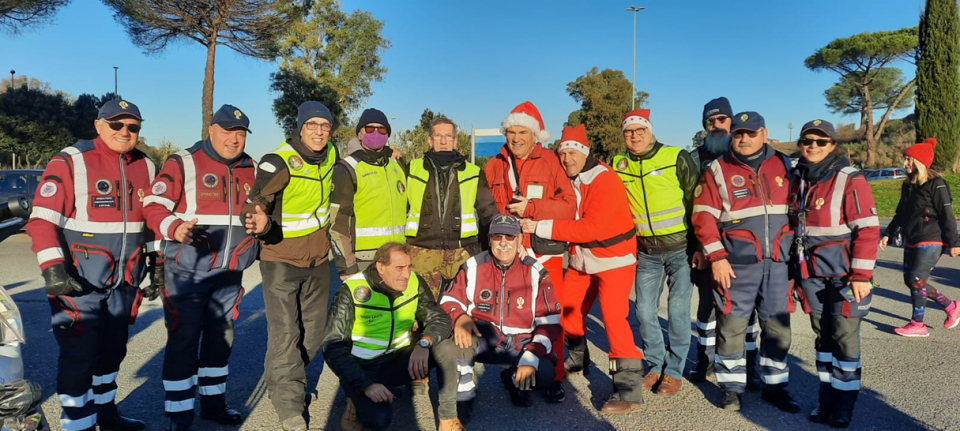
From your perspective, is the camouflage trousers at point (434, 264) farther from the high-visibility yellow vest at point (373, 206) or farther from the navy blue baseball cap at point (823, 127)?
the navy blue baseball cap at point (823, 127)

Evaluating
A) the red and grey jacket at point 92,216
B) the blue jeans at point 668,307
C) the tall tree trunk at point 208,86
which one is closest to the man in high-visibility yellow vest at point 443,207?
the blue jeans at point 668,307

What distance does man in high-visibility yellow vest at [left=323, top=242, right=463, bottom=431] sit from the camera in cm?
340

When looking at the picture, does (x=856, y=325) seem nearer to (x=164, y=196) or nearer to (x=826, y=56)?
(x=164, y=196)

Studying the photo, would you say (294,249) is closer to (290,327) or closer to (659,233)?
(290,327)

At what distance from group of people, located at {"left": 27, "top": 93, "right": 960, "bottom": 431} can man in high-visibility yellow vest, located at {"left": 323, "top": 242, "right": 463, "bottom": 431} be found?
0.01 m

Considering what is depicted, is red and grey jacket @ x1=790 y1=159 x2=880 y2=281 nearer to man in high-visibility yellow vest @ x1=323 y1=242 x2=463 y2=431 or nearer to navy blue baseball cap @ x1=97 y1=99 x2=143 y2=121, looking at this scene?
man in high-visibility yellow vest @ x1=323 y1=242 x2=463 y2=431

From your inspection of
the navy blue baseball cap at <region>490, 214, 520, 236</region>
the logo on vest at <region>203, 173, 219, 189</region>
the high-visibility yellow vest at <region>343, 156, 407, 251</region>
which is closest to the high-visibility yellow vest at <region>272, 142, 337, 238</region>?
the high-visibility yellow vest at <region>343, 156, 407, 251</region>

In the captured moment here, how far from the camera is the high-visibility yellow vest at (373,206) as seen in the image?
13.0ft

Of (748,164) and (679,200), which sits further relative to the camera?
(679,200)

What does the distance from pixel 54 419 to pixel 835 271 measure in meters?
5.32

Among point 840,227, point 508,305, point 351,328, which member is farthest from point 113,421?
point 840,227

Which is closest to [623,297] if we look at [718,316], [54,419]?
[718,316]

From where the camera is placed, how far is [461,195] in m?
4.18

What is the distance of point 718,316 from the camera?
13.1ft
